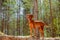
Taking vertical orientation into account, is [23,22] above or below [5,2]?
below

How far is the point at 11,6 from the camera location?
5.40 m

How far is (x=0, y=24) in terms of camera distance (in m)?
4.96

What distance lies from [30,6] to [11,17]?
2.17ft

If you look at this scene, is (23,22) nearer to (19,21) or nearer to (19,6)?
(19,21)

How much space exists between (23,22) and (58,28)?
103 centimetres

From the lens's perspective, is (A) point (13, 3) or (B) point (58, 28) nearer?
(B) point (58, 28)

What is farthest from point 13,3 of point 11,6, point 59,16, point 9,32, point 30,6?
point 59,16

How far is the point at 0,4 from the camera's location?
542cm

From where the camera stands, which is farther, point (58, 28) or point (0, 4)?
point (0, 4)

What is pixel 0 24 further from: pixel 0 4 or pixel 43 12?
pixel 43 12

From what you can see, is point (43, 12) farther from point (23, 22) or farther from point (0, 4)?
point (0, 4)

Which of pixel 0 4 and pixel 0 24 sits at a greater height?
pixel 0 4

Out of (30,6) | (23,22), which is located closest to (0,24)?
(23,22)

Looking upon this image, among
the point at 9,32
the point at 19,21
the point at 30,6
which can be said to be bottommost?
the point at 9,32
